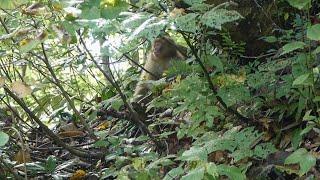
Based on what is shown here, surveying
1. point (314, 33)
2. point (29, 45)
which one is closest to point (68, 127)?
point (29, 45)

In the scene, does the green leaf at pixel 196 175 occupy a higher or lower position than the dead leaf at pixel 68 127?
lower

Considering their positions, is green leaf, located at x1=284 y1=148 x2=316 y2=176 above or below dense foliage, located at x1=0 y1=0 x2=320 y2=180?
below

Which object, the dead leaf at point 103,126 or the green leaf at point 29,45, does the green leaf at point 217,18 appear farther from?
the dead leaf at point 103,126

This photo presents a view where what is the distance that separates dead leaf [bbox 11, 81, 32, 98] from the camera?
6.09ft

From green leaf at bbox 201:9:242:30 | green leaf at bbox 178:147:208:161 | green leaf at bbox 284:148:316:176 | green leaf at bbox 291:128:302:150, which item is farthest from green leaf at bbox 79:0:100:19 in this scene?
green leaf at bbox 291:128:302:150

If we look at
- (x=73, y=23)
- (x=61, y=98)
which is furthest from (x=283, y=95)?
(x=61, y=98)

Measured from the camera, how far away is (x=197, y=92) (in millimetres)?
1855

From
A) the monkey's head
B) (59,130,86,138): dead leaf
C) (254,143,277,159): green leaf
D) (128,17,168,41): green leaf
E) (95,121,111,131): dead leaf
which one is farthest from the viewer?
(95,121,111,131): dead leaf

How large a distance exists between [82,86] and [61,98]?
1.21m

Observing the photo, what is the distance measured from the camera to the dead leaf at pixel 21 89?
1857 millimetres

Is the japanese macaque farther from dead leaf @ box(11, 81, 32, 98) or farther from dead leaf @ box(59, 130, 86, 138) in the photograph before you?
dead leaf @ box(11, 81, 32, 98)

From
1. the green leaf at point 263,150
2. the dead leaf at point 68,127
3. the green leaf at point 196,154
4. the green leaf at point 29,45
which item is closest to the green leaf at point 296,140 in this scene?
the green leaf at point 263,150

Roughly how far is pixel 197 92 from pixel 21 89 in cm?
75

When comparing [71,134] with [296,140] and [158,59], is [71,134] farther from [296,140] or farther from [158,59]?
[296,140]
